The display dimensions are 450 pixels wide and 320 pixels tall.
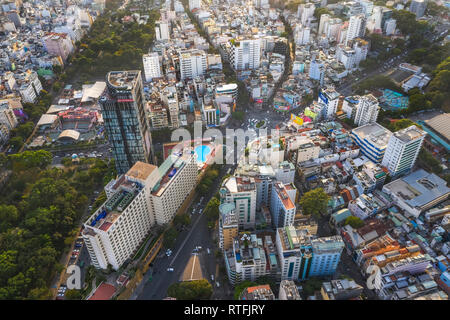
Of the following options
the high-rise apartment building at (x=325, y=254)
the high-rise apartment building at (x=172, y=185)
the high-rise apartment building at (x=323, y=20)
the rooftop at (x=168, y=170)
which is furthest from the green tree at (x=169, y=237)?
the high-rise apartment building at (x=323, y=20)

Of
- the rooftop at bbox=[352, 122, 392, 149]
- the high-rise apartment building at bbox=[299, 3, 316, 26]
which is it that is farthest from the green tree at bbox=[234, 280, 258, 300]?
the high-rise apartment building at bbox=[299, 3, 316, 26]

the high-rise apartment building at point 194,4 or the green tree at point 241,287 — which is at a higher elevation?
the high-rise apartment building at point 194,4

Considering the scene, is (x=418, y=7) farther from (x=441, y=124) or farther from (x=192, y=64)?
(x=192, y=64)

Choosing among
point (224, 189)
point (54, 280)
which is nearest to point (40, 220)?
point (54, 280)

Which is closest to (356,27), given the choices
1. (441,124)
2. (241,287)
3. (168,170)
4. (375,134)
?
(441,124)

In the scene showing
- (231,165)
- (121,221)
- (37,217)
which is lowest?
(231,165)

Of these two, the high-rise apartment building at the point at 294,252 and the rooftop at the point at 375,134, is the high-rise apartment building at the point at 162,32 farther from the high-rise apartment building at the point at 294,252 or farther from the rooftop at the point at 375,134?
the high-rise apartment building at the point at 294,252
